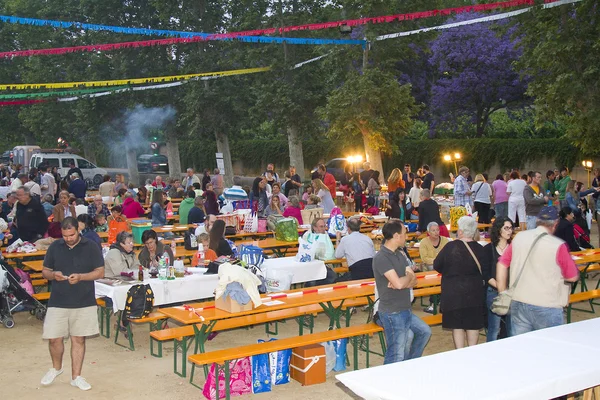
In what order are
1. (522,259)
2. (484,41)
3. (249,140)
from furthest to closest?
1. (249,140)
2. (484,41)
3. (522,259)

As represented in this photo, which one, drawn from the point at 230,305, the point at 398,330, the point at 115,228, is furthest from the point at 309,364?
the point at 115,228

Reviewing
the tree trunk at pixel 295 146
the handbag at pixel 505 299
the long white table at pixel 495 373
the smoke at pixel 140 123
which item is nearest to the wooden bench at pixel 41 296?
the handbag at pixel 505 299

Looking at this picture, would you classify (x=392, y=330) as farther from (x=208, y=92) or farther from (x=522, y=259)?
(x=208, y=92)

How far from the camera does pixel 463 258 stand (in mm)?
7445

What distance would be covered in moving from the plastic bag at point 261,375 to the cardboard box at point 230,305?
1.89 feet

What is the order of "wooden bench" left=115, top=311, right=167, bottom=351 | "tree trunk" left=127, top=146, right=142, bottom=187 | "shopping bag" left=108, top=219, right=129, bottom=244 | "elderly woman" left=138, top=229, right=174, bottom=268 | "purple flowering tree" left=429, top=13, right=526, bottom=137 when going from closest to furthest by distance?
"wooden bench" left=115, top=311, right=167, bottom=351 → "elderly woman" left=138, top=229, right=174, bottom=268 → "shopping bag" left=108, top=219, right=129, bottom=244 → "purple flowering tree" left=429, top=13, right=526, bottom=137 → "tree trunk" left=127, top=146, right=142, bottom=187

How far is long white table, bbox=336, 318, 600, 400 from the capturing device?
4.78m

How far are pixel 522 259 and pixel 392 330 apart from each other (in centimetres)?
130

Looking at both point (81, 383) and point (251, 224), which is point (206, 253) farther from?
point (251, 224)

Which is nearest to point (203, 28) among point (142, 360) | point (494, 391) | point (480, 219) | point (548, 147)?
point (548, 147)

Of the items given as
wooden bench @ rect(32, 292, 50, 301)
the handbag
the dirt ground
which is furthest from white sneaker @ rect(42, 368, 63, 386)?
the handbag

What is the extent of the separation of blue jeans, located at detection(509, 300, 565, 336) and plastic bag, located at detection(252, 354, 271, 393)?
235cm

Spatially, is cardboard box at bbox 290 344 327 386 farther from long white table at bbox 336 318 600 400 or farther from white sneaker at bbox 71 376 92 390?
long white table at bbox 336 318 600 400

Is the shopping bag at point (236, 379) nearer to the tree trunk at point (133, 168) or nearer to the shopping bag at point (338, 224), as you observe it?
the shopping bag at point (338, 224)
